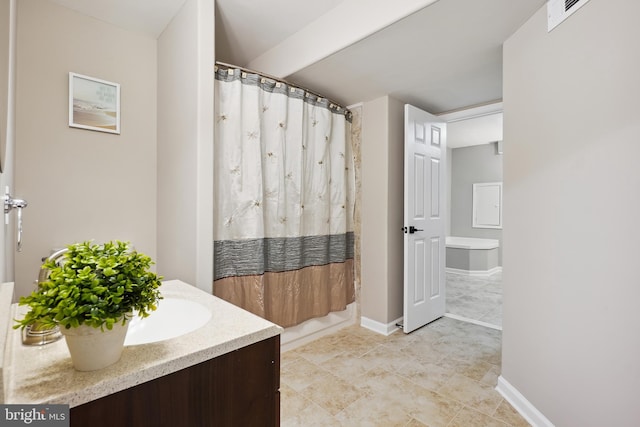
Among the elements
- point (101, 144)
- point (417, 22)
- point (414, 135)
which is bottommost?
point (101, 144)

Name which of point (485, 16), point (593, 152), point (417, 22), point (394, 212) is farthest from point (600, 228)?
point (394, 212)

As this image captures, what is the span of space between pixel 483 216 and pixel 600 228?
5108mm

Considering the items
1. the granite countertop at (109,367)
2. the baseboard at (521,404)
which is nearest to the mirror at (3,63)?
the granite countertop at (109,367)

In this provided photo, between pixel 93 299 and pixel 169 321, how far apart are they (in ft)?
2.15

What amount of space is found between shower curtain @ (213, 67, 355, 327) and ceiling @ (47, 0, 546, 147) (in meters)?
0.32

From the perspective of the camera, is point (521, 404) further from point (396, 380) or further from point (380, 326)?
point (380, 326)

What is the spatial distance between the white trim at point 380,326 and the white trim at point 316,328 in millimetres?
115

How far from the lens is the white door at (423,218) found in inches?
107

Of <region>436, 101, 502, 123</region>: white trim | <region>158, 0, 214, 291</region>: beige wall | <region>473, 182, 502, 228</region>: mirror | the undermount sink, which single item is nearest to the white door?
<region>436, 101, 502, 123</region>: white trim

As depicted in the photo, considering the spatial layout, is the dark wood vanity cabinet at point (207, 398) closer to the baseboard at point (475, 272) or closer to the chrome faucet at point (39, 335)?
the chrome faucet at point (39, 335)

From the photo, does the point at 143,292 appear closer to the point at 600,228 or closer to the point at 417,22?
the point at 600,228

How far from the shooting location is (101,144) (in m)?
2.03

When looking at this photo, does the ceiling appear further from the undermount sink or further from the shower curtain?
the undermount sink

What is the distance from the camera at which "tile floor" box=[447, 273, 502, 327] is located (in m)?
3.30
